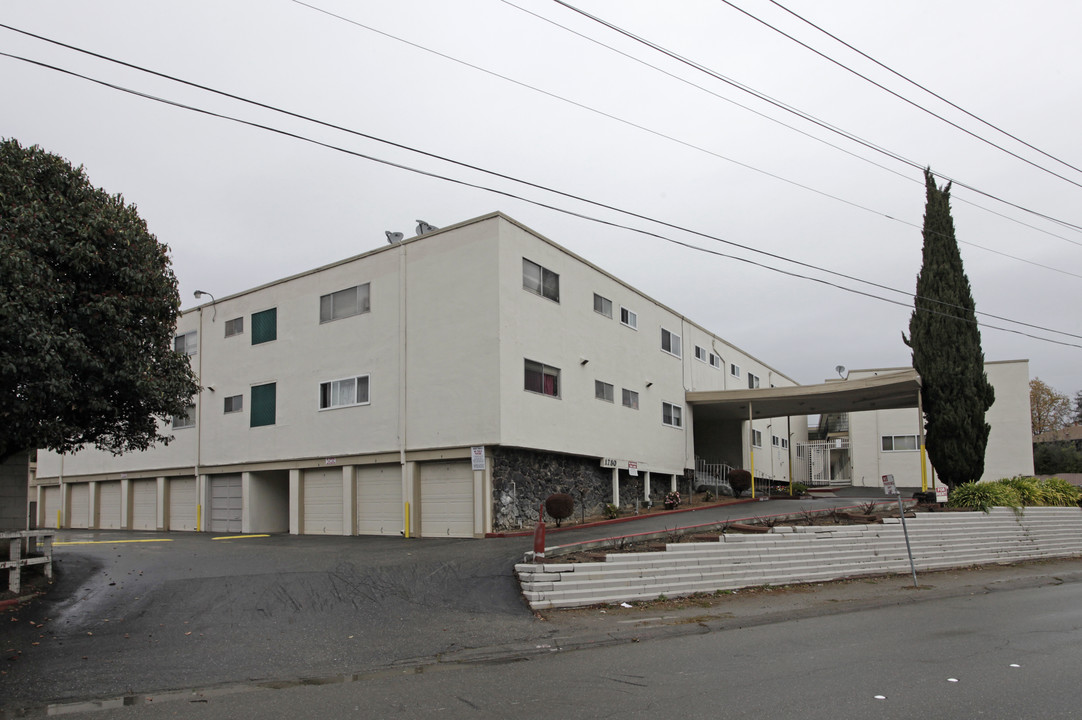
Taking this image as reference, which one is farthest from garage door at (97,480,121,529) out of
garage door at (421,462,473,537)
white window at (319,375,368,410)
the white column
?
garage door at (421,462,473,537)

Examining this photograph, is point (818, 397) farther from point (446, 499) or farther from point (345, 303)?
point (345, 303)

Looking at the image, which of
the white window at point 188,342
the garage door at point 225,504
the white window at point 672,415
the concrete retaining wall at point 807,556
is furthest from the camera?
the white window at point 672,415

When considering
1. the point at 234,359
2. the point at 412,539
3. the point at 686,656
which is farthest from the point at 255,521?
the point at 686,656

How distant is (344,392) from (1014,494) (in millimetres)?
20401

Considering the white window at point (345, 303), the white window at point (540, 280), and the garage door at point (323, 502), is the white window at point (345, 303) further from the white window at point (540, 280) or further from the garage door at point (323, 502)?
the white window at point (540, 280)

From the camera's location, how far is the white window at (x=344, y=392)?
24938mm

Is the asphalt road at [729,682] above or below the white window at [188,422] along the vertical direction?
below

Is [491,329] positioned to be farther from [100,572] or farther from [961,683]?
[961,683]

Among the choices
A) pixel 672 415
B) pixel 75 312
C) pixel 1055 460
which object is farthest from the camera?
pixel 1055 460

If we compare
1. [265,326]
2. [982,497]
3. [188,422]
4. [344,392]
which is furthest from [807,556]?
[188,422]

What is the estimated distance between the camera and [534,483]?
23.2m

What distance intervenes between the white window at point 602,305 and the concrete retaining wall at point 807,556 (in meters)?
11.2

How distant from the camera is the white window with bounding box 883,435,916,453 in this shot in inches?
1657

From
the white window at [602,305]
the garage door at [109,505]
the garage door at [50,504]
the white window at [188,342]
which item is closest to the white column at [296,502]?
the white window at [188,342]
